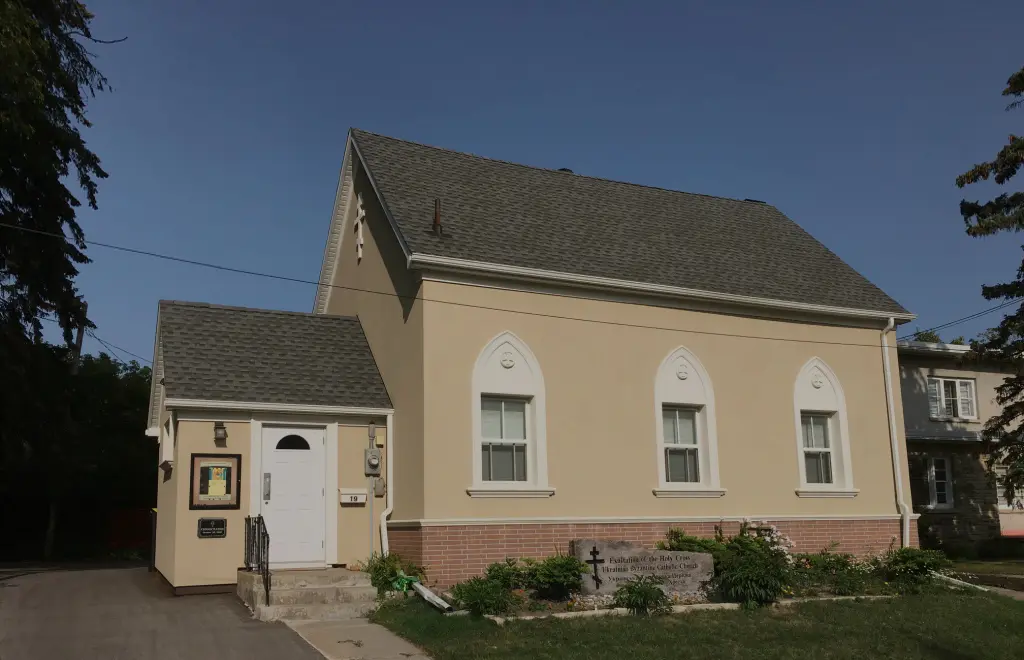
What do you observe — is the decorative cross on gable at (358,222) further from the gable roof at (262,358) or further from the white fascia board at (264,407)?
the white fascia board at (264,407)

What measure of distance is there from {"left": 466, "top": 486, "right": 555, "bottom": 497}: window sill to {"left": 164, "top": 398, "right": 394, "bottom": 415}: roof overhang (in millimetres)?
2364

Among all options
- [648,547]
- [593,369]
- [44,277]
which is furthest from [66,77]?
[648,547]

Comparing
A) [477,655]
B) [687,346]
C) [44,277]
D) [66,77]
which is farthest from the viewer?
[44,277]

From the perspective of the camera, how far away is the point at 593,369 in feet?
50.4

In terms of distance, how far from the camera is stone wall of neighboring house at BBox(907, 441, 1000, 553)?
25.4 meters

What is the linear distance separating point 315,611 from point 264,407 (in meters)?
3.58

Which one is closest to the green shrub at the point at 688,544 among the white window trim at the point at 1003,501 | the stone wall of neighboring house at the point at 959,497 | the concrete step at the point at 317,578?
the concrete step at the point at 317,578

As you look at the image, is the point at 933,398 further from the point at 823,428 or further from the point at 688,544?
→ the point at 688,544

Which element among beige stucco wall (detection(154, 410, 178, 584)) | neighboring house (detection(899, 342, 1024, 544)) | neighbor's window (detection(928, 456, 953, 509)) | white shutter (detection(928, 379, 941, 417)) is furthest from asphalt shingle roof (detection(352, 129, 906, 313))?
neighbor's window (detection(928, 456, 953, 509))

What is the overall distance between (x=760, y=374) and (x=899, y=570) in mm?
4165

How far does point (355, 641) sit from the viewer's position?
1057 cm

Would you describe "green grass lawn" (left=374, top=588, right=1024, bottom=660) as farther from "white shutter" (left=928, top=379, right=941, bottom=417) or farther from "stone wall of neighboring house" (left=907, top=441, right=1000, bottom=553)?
"white shutter" (left=928, top=379, right=941, bottom=417)

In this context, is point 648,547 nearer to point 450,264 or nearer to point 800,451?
point 800,451

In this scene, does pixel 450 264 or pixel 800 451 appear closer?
pixel 450 264
